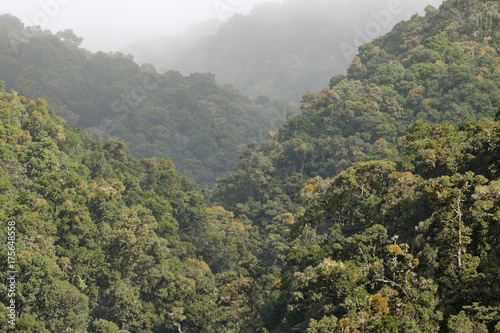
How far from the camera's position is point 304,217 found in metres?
47.4

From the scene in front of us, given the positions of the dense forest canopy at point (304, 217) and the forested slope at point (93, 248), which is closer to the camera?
the dense forest canopy at point (304, 217)

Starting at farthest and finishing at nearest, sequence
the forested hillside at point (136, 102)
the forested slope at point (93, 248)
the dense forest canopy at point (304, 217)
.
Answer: the forested hillside at point (136, 102) < the forested slope at point (93, 248) < the dense forest canopy at point (304, 217)

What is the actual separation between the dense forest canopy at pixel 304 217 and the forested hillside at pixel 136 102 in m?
42.1

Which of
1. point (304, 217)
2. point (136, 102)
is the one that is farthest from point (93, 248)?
point (136, 102)

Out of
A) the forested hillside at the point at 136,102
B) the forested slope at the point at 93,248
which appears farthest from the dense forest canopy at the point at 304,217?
the forested hillside at the point at 136,102

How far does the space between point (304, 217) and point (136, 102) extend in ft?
359

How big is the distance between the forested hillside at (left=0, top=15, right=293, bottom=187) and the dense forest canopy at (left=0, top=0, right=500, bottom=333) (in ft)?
138

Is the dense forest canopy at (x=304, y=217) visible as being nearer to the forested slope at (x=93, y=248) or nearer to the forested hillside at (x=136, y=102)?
the forested slope at (x=93, y=248)

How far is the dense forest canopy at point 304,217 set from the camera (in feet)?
92.2

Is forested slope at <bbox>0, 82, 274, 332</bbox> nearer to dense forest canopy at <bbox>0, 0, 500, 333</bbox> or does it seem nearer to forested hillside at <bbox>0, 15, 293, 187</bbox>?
dense forest canopy at <bbox>0, 0, 500, 333</bbox>

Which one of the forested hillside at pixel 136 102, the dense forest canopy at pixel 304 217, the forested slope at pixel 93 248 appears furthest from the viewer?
the forested hillside at pixel 136 102

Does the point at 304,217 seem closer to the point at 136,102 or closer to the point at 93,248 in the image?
the point at 93,248

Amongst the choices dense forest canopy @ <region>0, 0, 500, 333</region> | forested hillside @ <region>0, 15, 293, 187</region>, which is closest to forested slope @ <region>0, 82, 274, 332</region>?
dense forest canopy @ <region>0, 0, 500, 333</region>

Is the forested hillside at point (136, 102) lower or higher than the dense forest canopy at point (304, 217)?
higher
